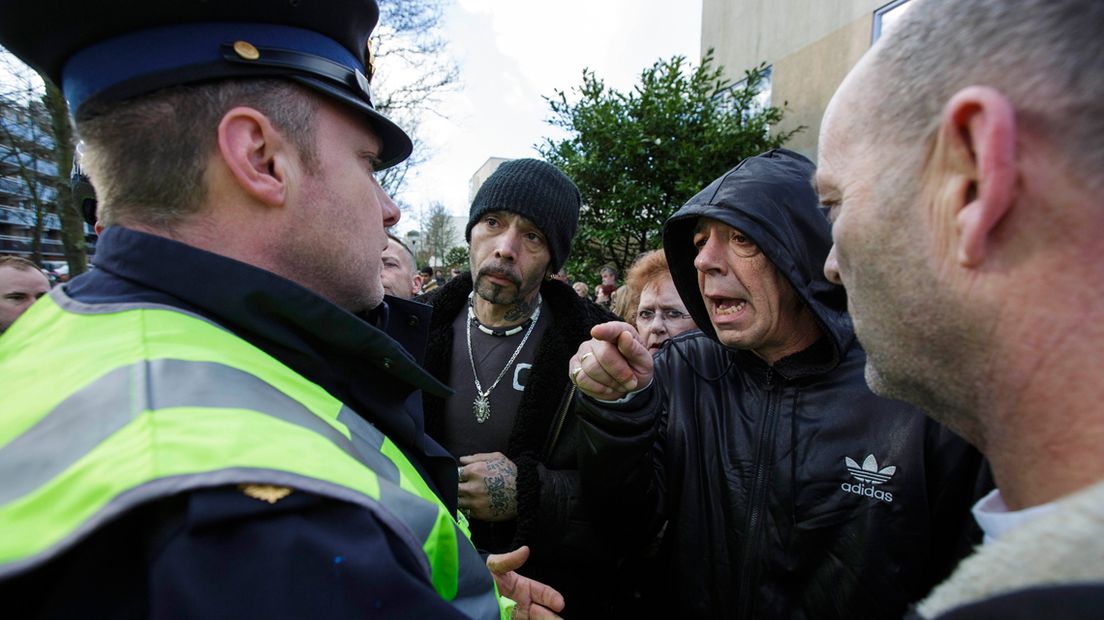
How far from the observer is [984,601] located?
2.00 ft

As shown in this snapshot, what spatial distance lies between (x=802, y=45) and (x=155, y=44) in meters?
10.6

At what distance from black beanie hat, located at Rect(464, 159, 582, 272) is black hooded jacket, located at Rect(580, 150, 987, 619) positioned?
890 millimetres

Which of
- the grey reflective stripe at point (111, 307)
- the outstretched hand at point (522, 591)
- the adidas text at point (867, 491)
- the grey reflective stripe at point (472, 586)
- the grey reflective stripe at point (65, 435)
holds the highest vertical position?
the grey reflective stripe at point (111, 307)

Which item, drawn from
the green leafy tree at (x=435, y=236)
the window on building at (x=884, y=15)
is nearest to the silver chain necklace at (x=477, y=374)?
the window on building at (x=884, y=15)

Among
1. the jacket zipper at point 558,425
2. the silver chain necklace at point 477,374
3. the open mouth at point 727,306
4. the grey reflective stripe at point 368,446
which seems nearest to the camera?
the grey reflective stripe at point 368,446

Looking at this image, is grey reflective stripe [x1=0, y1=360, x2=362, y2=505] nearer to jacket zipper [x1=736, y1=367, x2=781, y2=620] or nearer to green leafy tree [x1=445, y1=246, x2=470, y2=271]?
jacket zipper [x1=736, y1=367, x2=781, y2=620]

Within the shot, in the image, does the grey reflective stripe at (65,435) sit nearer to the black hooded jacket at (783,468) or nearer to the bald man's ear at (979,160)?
the bald man's ear at (979,160)

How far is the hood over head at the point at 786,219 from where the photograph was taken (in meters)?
1.93

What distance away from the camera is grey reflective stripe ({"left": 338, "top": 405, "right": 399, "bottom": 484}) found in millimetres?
914

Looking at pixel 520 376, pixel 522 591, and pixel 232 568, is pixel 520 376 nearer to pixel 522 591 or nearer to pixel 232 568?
pixel 522 591

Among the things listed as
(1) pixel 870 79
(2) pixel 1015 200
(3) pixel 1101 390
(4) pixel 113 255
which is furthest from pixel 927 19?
(4) pixel 113 255

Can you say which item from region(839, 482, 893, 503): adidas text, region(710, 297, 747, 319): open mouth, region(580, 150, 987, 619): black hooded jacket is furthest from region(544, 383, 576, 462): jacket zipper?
region(839, 482, 893, 503): adidas text

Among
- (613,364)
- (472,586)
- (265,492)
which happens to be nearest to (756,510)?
(613,364)

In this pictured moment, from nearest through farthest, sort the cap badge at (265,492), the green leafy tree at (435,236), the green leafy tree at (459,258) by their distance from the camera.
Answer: the cap badge at (265,492), the green leafy tree at (459,258), the green leafy tree at (435,236)
